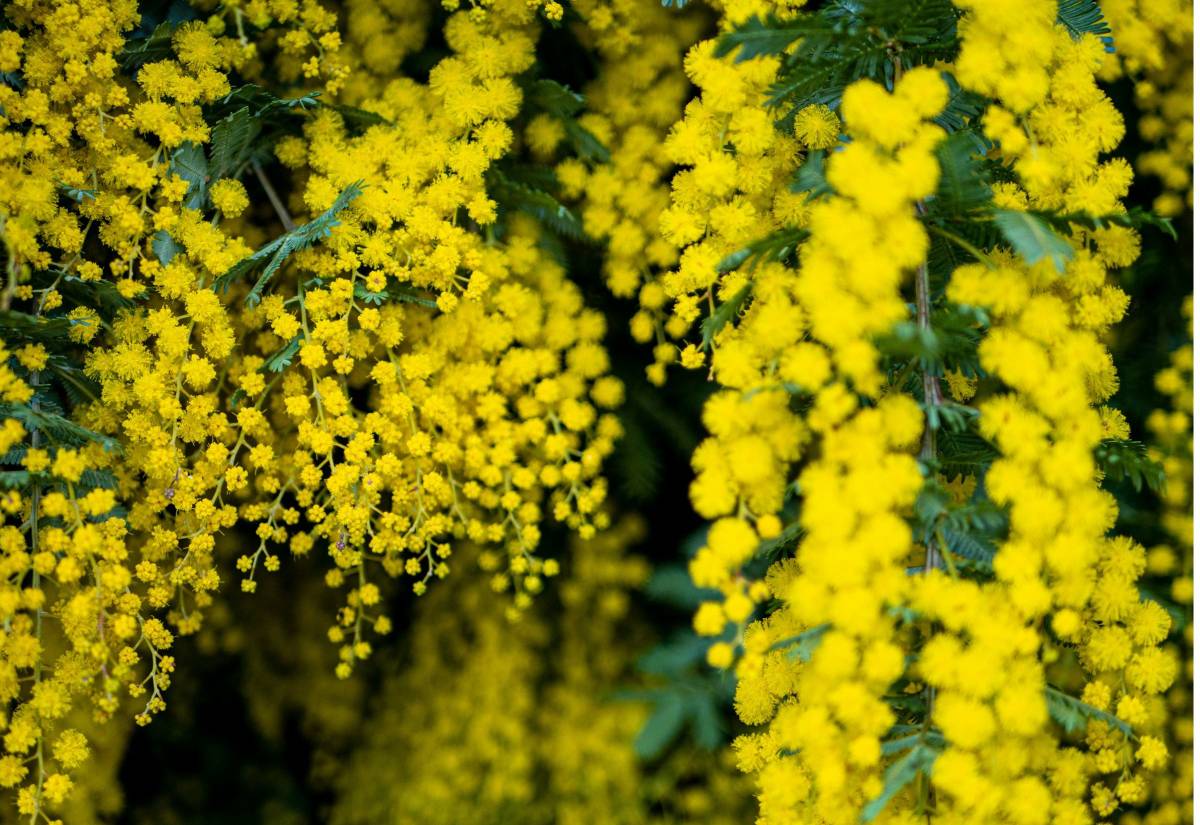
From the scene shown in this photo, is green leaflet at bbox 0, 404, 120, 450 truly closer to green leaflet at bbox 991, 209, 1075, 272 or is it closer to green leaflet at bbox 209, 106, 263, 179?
green leaflet at bbox 209, 106, 263, 179

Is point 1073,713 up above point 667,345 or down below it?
below

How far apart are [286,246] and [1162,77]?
162cm

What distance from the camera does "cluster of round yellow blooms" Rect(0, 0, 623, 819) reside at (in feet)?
4.99

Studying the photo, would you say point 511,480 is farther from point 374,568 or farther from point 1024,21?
point 1024,21

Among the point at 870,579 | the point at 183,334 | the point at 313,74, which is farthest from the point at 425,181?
the point at 870,579

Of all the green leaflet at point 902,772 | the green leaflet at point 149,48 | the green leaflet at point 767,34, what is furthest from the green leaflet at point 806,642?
the green leaflet at point 149,48

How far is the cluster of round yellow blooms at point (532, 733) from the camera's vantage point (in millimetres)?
2502

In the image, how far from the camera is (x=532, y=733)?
2660mm

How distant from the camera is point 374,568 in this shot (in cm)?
213

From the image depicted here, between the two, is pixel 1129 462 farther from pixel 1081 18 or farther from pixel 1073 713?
pixel 1081 18

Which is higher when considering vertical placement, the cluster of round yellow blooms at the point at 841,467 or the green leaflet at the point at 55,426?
the green leaflet at the point at 55,426

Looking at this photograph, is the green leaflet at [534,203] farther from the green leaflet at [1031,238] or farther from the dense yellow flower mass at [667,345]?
the green leaflet at [1031,238]

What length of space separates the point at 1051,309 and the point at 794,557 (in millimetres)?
497

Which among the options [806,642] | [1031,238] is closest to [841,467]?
[806,642]
